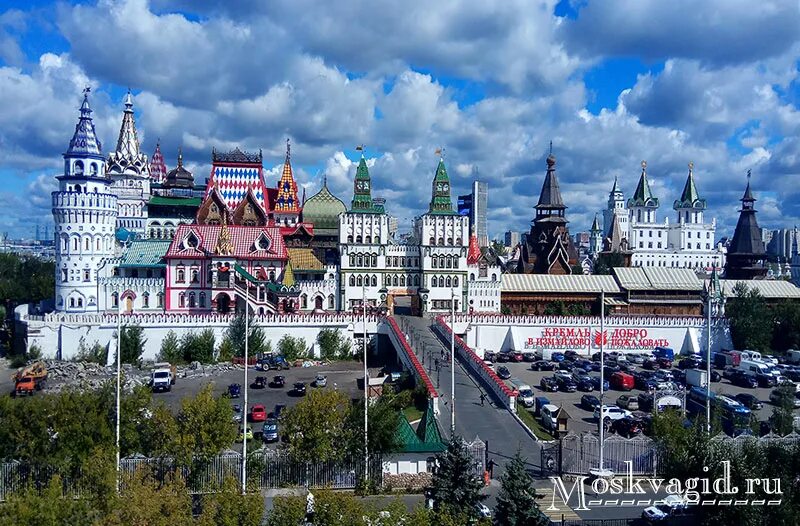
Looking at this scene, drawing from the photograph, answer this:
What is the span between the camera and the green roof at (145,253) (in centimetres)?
6450

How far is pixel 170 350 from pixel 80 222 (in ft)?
46.5

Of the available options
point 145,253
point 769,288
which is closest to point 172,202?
point 145,253

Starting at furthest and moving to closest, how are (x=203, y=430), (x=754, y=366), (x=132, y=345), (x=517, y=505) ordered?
1. (x=132, y=345)
2. (x=754, y=366)
3. (x=203, y=430)
4. (x=517, y=505)

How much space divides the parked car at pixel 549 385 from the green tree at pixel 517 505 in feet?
90.0

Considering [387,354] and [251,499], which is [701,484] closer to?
[251,499]

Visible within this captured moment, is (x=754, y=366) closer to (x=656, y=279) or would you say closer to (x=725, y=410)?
(x=725, y=410)

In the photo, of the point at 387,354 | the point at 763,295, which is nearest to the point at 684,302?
the point at 763,295

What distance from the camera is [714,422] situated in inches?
1206

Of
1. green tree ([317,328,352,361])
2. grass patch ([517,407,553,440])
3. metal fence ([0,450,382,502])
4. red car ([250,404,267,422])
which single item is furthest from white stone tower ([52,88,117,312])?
grass patch ([517,407,553,440])

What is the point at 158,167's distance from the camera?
10619 cm

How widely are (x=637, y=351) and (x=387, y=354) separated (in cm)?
2361

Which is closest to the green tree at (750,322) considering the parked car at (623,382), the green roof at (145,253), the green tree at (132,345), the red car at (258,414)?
the parked car at (623,382)

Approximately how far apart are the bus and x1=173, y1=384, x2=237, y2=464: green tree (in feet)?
74.6

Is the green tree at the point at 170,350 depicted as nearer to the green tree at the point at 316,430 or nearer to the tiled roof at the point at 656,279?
the green tree at the point at 316,430
